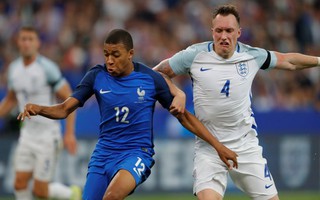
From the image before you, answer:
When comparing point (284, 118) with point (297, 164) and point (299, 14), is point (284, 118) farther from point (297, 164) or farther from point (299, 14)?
point (299, 14)

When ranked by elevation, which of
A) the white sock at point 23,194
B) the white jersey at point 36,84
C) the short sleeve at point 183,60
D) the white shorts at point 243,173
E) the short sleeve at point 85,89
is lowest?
the white sock at point 23,194

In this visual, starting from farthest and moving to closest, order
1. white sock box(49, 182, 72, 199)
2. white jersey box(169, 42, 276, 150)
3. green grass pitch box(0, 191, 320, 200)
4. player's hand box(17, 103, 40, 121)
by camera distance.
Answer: green grass pitch box(0, 191, 320, 200) → white sock box(49, 182, 72, 199) → white jersey box(169, 42, 276, 150) → player's hand box(17, 103, 40, 121)

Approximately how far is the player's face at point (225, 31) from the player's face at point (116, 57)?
899 mm

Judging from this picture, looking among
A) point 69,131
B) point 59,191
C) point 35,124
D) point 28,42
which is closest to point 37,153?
point 35,124

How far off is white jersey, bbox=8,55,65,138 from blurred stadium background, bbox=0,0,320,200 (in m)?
3.55

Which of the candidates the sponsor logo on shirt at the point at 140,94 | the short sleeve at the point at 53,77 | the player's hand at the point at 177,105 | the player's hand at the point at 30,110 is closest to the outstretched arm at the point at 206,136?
the player's hand at the point at 177,105

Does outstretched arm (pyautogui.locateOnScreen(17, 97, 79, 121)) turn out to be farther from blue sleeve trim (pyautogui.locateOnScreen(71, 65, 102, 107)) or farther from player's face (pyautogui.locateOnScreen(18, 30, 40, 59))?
player's face (pyautogui.locateOnScreen(18, 30, 40, 59))

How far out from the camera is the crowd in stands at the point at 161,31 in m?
19.5

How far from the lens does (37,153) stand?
1279cm

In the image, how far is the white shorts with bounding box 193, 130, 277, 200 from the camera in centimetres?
926

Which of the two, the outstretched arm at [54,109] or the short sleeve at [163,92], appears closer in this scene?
the outstretched arm at [54,109]

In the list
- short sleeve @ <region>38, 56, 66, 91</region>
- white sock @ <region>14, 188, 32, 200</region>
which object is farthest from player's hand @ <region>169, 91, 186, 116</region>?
white sock @ <region>14, 188, 32, 200</region>

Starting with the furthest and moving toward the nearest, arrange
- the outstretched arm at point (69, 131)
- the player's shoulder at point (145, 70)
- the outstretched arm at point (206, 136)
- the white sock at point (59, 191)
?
the white sock at point (59, 191)
the outstretched arm at point (69, 131)
the player's shoulder at point (145, 70)
the outstretched arm at point (206, 136)

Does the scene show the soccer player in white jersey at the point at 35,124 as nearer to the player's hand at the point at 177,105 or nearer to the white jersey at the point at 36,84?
the white jersey at the point at 36,84
